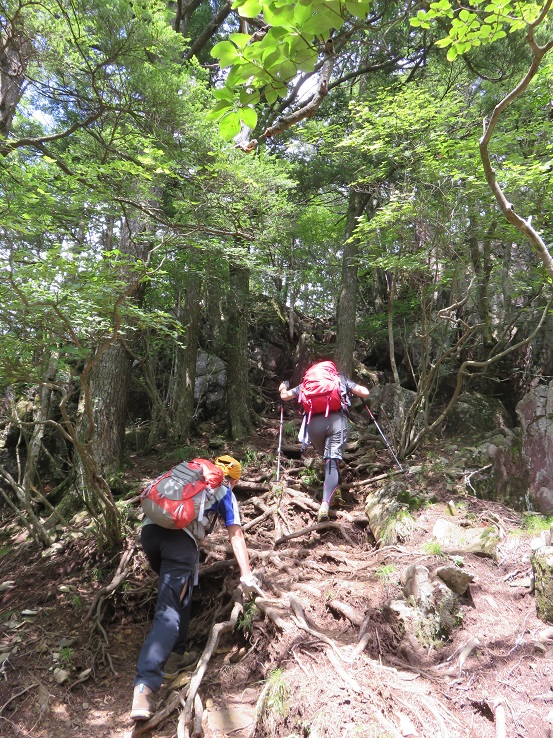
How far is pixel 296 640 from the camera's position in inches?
123

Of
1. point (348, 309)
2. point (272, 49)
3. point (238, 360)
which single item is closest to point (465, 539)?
point (272, 49)

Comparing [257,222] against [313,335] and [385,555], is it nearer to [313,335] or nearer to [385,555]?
[385,555]

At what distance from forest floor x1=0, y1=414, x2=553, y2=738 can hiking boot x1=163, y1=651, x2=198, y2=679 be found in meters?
0.16

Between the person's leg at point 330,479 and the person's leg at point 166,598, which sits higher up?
the person's leg at point 330,479

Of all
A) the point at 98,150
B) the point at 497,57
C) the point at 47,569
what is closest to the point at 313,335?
the point at 497,57

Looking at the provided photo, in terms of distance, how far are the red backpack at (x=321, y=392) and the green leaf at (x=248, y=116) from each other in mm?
3995

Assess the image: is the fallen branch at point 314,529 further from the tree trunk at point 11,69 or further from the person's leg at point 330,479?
the tree trunk at point 11,69

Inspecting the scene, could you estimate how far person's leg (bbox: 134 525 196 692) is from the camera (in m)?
3.01

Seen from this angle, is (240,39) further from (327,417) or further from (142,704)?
(327,417)

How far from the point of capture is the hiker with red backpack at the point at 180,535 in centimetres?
341

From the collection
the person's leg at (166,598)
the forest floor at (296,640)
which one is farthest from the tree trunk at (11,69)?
the forest floor at (296,640)

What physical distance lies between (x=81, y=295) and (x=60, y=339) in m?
0.67

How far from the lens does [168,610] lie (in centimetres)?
333

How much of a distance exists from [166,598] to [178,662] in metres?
0.79
